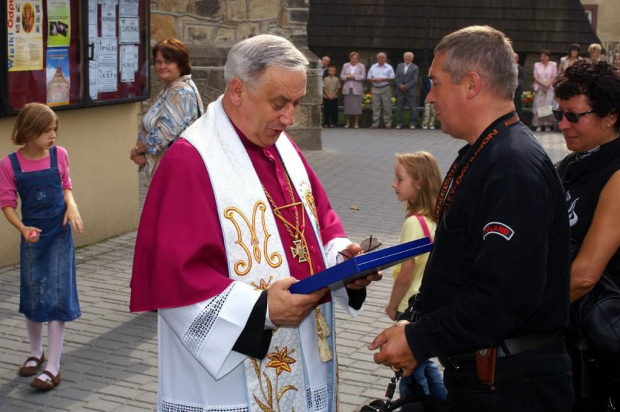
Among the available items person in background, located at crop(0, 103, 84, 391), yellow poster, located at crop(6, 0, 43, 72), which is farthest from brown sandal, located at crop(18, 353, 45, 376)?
yellow poster, located at crop(6, 0, 43, 72)

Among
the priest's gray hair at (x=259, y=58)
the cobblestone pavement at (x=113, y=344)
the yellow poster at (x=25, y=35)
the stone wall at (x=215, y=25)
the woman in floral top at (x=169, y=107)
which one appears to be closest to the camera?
the priest's gray hair at (x=259, y=58)

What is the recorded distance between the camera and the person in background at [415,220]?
536 cm

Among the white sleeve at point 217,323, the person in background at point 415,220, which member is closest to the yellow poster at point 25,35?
the person in background at point 415,220

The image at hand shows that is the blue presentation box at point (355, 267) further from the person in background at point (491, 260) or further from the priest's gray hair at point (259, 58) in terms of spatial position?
the priest's gray hair at point (259, 58)

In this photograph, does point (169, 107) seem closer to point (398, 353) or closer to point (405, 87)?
point (398, 353)

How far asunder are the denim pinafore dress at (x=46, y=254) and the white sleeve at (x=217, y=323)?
278 cm

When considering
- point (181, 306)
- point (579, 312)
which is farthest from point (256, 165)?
point (579, 312)

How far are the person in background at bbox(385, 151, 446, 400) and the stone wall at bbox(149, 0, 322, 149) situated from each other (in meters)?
9.61

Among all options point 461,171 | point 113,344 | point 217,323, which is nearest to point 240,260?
point 217,323

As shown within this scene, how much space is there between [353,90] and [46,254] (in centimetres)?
1772

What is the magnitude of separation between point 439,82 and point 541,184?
492mm

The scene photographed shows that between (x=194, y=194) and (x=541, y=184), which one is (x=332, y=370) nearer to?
(x=194, y=194)

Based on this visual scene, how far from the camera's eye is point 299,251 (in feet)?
11.9

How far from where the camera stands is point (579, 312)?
4004 mm
